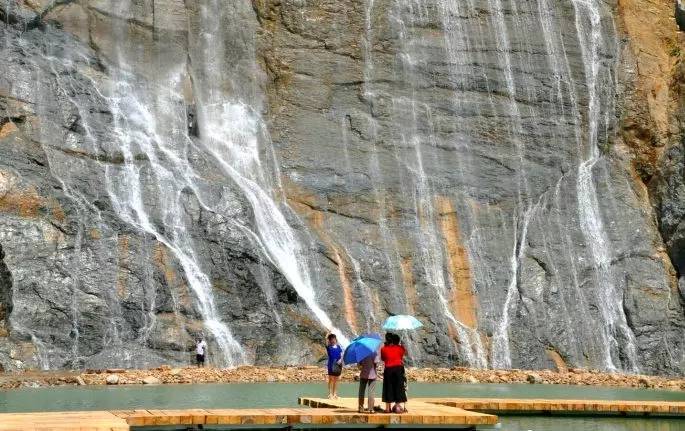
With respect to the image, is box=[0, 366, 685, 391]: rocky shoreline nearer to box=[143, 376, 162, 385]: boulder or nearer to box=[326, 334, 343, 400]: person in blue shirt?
box=[143, 376, 162, 385]: boulder

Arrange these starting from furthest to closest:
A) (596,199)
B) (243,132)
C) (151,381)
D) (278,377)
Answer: (596,199), (243,132), (278,377), (151,381)

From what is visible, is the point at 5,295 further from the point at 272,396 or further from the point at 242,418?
the point at 242,418

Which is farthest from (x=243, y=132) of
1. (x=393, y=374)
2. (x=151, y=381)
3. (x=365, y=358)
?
(x=393, y=374)

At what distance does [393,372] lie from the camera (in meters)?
19.6

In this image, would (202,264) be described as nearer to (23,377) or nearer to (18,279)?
(18,279)

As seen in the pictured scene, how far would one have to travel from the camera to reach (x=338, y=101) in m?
48.2

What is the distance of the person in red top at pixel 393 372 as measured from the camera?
19531 mm

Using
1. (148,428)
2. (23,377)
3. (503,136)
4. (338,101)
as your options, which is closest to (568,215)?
(503,136)

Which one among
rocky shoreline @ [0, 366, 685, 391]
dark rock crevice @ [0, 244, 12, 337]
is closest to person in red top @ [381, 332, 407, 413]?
rocky shoreline @ [0, 366, 685, 391]

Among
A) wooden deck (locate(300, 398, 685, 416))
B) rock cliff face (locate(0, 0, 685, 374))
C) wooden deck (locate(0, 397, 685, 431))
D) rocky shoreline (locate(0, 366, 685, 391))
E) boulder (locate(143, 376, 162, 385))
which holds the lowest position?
wooden deck (locate(0, 397, 685, 431))

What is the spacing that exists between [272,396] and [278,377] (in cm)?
658

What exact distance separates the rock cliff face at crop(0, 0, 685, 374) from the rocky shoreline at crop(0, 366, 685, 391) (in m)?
2.18

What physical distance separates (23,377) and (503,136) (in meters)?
23.3

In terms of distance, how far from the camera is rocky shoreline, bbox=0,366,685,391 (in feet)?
102
